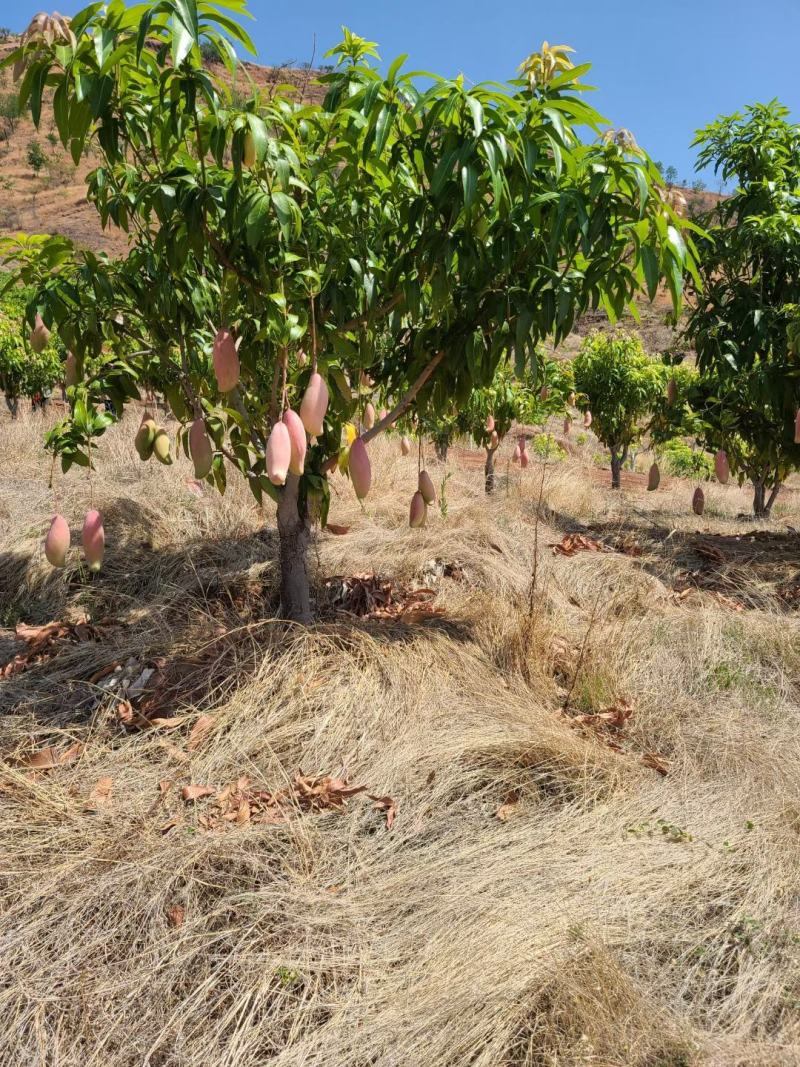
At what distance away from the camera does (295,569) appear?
3.21 meters

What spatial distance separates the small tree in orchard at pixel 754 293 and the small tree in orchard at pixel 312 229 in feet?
9.59

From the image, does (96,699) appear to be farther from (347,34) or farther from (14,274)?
(347,34)

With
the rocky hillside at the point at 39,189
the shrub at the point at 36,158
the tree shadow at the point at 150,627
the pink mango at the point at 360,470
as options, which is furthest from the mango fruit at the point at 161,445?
the shrub at the point at 36,158

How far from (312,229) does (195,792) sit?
1.82 metres

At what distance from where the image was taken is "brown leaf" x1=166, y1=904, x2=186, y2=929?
5.80 feet

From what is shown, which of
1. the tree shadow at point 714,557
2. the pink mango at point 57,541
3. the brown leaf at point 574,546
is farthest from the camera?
the brown leaf at point 574,546

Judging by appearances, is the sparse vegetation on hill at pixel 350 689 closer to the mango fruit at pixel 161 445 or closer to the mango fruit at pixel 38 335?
the mango fruit at pixel 38 335

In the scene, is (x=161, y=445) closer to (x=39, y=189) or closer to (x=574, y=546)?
(x=574, y=546)

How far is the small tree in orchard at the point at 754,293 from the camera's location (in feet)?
16.0

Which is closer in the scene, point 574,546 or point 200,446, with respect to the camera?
point 200,446

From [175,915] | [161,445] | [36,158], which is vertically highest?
[36,158]

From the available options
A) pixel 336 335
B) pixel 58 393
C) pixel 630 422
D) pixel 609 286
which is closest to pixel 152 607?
pixel 336 335

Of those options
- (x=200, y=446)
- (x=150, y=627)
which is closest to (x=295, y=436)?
(x=200, y=446)

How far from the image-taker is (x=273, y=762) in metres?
2.37
